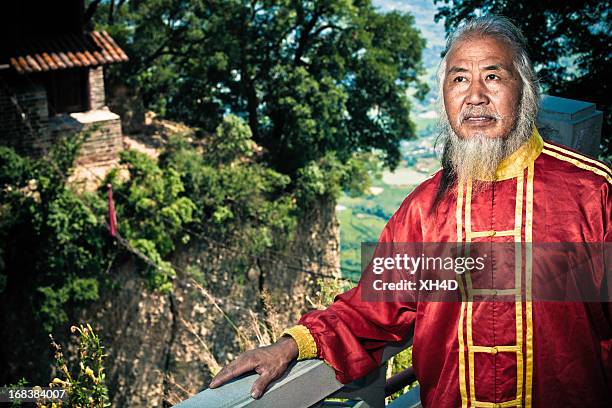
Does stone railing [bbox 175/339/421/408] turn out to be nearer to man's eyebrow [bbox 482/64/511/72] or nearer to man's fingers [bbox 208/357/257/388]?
man's fingers [bbox 208/357/257/388]

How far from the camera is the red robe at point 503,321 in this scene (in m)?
2.35

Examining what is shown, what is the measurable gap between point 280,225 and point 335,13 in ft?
13.8

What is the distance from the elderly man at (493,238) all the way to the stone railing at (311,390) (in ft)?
0.13

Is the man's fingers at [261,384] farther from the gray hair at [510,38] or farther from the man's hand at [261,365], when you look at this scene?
the gray hair at [510,38]

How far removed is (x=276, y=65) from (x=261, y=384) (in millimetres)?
14352

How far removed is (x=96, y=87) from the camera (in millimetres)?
14453

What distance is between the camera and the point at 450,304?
2.50 meters

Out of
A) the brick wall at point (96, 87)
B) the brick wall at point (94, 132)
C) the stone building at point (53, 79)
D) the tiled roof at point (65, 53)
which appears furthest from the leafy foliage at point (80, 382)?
the brick wall at point (96, 87)

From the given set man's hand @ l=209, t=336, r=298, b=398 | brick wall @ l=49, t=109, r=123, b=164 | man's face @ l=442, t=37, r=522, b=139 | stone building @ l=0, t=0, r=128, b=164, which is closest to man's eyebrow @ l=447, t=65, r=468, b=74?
→ man's face @ l=442, t=37, r=522, b=139

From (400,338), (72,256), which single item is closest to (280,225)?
(72,256)

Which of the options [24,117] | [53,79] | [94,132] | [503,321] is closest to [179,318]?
[94,132]

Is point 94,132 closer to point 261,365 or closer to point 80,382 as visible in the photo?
point 80,382

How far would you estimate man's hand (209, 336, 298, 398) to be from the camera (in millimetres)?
2143

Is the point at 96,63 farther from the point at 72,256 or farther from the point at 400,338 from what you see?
the point at 400,338
